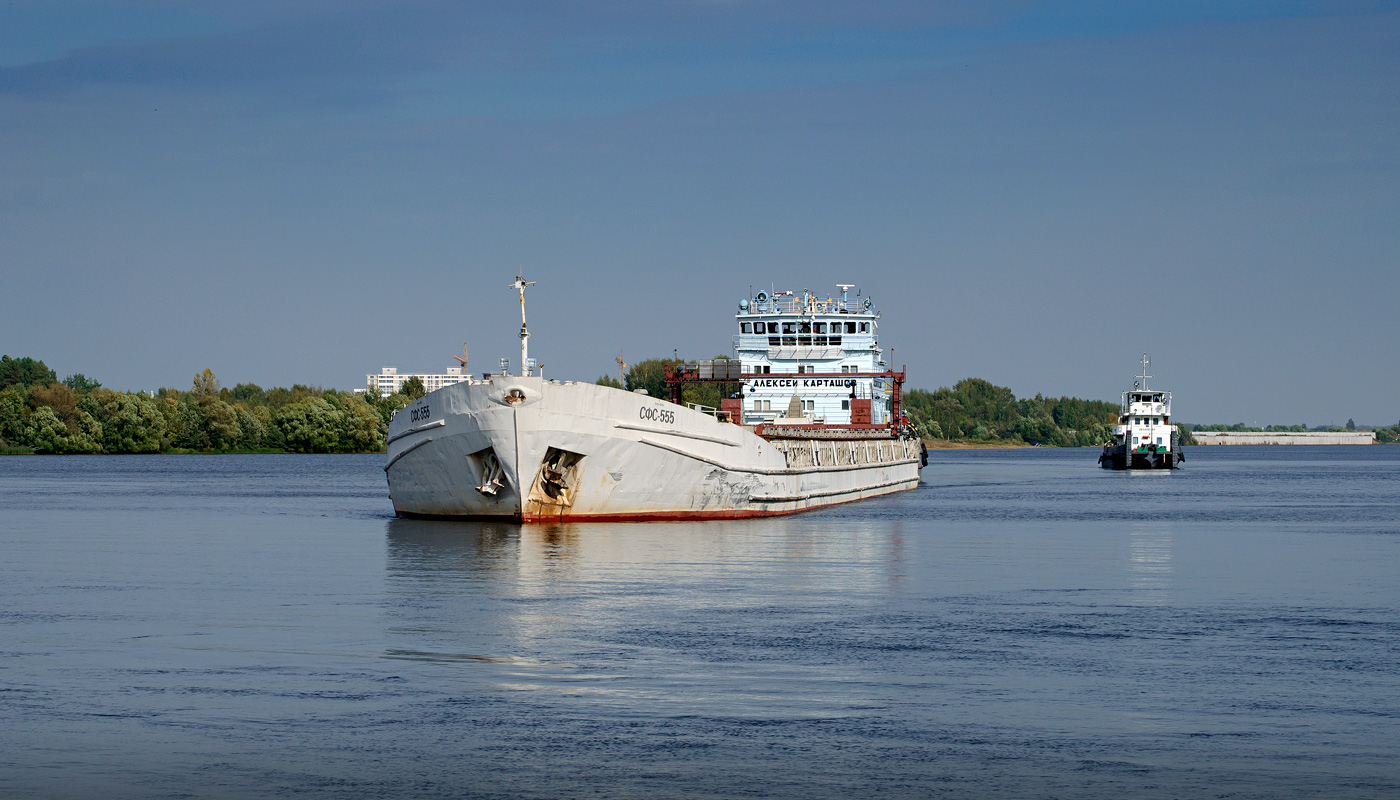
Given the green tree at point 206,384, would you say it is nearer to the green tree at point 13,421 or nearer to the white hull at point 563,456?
the green tree at point 13,421

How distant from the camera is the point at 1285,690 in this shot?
46.2 ft

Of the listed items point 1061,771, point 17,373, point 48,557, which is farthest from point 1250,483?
point 17,373

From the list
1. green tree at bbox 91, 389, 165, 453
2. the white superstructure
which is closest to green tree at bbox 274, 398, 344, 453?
green tree at bbox 91, 389, 165, 453

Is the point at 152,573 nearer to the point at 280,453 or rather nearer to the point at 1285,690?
the point at 1285,690

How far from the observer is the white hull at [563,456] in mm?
32688

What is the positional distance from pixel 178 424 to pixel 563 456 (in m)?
123

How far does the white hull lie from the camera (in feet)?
107

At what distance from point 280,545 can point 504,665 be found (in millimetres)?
18902

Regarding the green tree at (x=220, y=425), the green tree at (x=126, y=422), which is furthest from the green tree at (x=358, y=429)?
the green tree at (x=126, y=422)

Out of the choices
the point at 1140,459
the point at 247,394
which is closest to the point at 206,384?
the point at 247,394

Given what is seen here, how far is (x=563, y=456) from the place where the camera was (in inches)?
1334

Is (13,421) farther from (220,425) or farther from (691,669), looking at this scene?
(691,669)

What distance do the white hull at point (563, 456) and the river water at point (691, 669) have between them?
2.45 metres

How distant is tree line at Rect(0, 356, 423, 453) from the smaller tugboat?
73.9 metres
